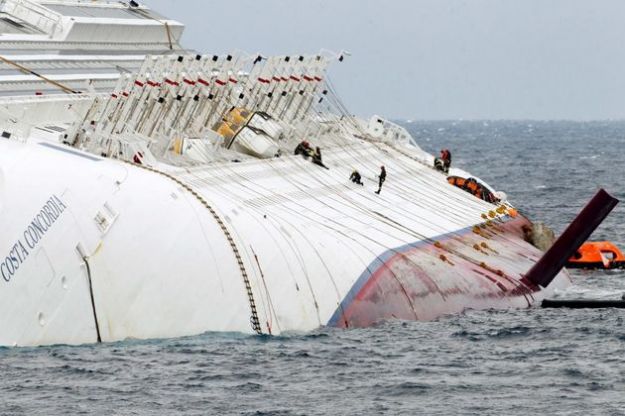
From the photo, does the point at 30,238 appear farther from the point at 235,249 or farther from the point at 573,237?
the point at 573,237

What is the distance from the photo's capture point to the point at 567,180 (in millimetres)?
123562

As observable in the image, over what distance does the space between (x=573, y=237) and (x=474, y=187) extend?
22358 millimetres

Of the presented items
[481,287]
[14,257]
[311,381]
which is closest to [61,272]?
[14,257]

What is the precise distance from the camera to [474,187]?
247 feet

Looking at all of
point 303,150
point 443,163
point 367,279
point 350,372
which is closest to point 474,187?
point 443,163

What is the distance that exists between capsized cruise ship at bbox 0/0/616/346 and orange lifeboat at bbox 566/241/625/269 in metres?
1.97

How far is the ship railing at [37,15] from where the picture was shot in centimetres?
7025

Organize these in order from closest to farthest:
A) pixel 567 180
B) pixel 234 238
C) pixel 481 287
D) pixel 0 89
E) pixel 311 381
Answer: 1. pixel 311 381
2. pixel 234 238
3. pixel 481 287
4. pixel 0 89
5. pixel 567 180

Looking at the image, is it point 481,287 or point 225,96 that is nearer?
point 481,287

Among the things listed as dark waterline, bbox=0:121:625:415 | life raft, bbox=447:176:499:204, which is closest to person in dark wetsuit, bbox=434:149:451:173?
life raft, bbox=447:176:499:204

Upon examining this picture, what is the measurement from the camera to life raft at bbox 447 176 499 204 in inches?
2955

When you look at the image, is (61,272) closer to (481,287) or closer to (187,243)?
(187,243)

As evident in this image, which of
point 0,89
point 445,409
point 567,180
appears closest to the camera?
point 445,409

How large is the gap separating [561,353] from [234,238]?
1034cm
